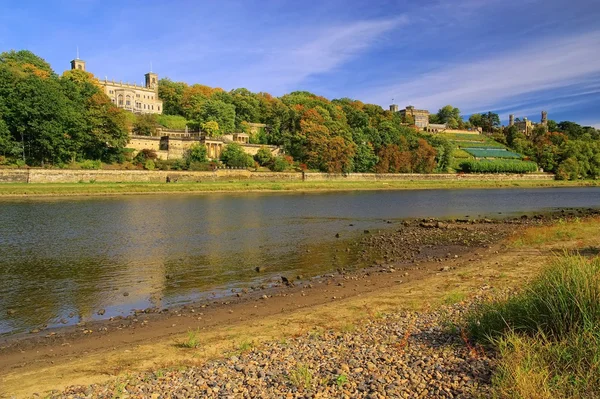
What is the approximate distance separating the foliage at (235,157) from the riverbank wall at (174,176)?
3736 mm

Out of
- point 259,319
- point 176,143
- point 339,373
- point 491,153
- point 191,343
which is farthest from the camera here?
point 491,153

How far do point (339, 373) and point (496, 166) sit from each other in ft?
411

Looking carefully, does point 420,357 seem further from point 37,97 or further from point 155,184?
point 37,97

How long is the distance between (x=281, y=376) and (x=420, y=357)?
7.81 ft

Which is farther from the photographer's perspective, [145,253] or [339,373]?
[145,253]

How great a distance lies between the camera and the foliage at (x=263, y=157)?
305ft

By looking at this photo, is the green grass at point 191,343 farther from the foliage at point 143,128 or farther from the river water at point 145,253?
the foliage at point 143,128

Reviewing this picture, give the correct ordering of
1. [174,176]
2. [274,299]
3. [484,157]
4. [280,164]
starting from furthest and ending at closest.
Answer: [484,157], [280,164], [174,176], [274,299]

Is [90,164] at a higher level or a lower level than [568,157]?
lower

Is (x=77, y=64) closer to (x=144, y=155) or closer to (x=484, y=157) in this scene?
(x=144, y=155)

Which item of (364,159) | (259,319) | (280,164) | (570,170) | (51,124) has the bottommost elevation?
(259,319)

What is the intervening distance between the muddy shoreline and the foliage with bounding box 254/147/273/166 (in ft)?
219

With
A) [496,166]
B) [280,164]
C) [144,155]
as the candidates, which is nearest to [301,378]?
[144,155]

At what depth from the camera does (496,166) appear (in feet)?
392
